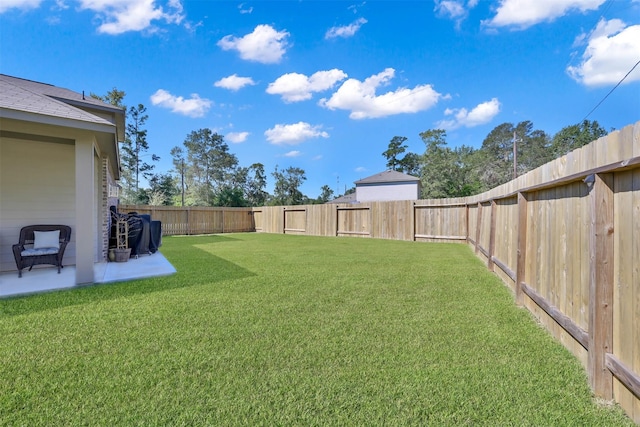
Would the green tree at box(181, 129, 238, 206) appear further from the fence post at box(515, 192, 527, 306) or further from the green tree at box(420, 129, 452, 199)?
the fence post at box(515, 192, 527, 306)

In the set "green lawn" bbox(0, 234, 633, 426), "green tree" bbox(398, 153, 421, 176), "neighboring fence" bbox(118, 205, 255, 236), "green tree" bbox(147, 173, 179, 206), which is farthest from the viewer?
"green tree" bbox(398, 153, 421, 176)

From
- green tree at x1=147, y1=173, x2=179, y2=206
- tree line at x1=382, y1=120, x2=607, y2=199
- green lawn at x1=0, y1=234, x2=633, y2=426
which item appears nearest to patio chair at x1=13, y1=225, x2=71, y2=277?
green lawn at x1=0, y1=234, x2=633, y2=426

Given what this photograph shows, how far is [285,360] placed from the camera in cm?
232

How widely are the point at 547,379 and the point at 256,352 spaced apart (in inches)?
80.2

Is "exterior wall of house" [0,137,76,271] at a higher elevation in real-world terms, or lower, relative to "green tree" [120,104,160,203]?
lower

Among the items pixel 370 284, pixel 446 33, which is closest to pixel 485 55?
pixel 446 33

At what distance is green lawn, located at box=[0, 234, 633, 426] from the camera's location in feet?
5.68

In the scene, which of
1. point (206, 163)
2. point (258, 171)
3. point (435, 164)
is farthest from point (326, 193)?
point (206, 163)

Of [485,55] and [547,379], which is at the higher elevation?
[485,55]

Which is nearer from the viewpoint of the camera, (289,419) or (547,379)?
(289,419)

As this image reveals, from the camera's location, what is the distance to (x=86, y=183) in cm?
454

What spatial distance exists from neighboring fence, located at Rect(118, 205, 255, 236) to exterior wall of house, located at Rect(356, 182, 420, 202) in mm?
12276

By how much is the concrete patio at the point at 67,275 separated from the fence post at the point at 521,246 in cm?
526

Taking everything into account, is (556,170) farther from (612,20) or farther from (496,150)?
(496,150)
